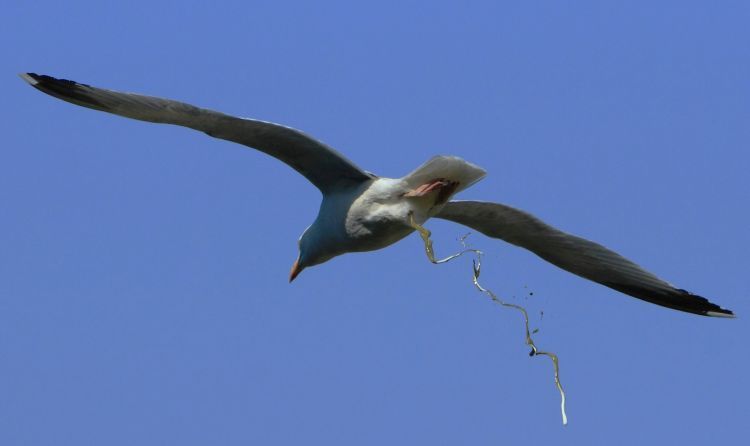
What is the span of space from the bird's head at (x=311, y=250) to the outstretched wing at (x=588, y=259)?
1044 millimetres

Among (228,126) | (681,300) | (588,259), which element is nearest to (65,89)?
(228,126)

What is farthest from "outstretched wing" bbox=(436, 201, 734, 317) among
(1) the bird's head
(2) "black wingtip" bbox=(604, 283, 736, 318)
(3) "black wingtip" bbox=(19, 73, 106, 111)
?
(3) "black wingtip" bbox=(19, 73, 106, 111)

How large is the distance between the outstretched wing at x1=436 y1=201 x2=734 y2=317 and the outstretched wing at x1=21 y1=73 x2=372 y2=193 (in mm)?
1296

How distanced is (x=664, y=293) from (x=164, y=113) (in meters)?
4.39

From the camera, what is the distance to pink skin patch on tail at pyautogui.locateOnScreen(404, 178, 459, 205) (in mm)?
9656

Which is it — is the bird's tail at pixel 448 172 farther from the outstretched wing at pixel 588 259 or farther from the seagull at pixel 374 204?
the outstretched wing at pixel 588 259

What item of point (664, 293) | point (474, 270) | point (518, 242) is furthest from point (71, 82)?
point (664, 293)

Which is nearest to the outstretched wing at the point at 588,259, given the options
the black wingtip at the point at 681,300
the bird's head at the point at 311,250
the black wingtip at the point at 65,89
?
the black wingtip at the point at 681,300

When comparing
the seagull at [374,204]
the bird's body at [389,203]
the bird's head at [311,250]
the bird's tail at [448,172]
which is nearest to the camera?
the seagull at [374,204]

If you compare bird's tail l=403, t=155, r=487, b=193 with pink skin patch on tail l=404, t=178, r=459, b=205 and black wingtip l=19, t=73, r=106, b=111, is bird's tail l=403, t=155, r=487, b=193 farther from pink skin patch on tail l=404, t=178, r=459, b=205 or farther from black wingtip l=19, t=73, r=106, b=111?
black wingtip l=19, t=73, r=106, b=111

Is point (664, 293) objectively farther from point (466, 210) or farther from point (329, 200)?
point (329, 200)

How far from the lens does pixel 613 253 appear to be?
1120 centimetres

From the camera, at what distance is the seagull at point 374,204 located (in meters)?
9.35

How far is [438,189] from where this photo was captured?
31.8ft
